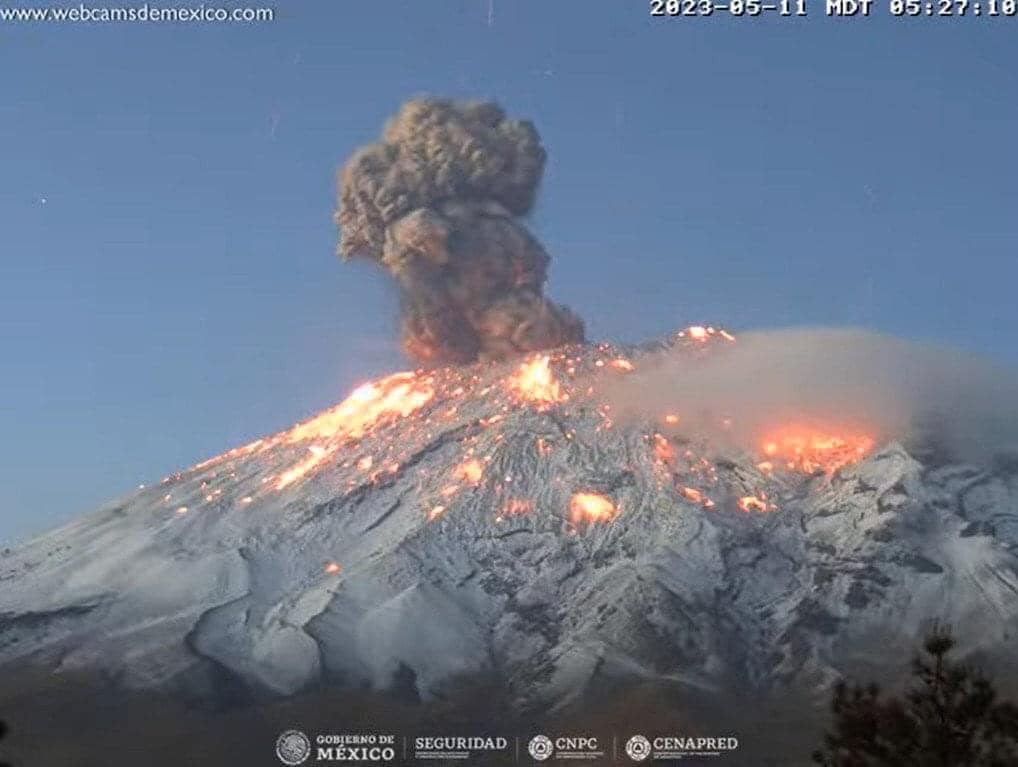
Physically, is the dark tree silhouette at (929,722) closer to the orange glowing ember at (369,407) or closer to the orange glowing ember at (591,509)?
the orange glowing ember at (591,509)

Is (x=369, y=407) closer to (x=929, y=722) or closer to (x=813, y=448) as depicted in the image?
(x=813, y=448)

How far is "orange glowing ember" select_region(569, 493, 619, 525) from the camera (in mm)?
113875

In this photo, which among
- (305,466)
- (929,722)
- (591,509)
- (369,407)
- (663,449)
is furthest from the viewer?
(369,407)

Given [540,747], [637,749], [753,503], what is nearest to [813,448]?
[753,503]

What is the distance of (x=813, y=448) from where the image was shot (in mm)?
125875

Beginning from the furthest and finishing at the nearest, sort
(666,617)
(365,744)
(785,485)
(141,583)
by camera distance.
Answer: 1. (785,485)
2. (141,583)
3. (666,617)
4. (365,744)

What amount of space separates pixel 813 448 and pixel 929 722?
104856mm

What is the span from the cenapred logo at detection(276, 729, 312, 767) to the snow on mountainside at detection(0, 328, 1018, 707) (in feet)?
57.9

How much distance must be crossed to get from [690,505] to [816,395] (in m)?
25.4

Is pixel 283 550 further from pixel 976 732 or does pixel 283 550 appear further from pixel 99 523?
pixel 976 732

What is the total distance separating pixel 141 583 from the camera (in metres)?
109

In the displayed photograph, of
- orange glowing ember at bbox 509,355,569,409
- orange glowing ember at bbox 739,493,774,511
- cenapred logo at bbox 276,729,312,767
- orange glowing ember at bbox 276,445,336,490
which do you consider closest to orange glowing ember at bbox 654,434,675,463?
orange glowing ember at bbox 739,493,774,511

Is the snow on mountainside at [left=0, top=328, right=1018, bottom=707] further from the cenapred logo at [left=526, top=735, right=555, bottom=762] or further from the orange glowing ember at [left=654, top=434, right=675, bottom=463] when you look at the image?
the cenapred logo at [left=526, top=735, right=555, bottom=762]

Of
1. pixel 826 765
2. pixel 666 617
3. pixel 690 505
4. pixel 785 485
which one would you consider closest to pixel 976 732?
pixel 826 765
